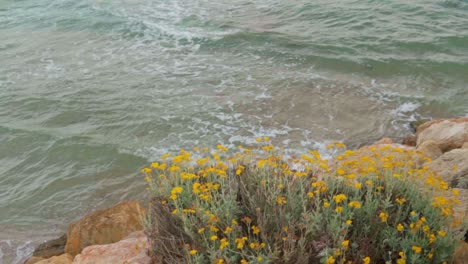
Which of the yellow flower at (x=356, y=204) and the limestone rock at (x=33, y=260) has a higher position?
the yellow flower at (x=356, y=204)

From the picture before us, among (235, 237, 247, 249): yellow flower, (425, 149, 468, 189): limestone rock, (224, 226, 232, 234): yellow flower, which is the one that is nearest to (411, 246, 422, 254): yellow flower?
(235, 237, 247, 249): yellow flower

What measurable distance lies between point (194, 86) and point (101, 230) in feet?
20.2

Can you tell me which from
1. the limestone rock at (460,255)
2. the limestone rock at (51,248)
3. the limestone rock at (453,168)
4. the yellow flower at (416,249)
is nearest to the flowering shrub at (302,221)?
the yellow flower at (416,249)

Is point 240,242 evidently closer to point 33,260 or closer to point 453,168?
point 453,168

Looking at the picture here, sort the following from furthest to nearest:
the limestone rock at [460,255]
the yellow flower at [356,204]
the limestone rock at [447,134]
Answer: the limestone rock at [447,134] → the limestone rock at [460,255] → the yellow flower at [356,204]

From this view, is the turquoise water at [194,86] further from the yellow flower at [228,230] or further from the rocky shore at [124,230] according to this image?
the yellow flower at [228,230]

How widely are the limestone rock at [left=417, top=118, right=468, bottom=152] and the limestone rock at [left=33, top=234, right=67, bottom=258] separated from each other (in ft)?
19.0

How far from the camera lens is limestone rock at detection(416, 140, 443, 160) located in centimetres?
656

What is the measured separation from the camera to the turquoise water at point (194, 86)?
8273 mm

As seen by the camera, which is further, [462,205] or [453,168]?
[453,168]

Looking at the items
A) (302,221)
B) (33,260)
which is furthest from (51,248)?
(302,221)

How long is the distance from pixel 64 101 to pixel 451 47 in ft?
35.0

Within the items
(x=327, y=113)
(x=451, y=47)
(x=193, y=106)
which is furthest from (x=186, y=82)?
(x=451, y=47)

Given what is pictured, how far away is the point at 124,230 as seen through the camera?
5.70 m
